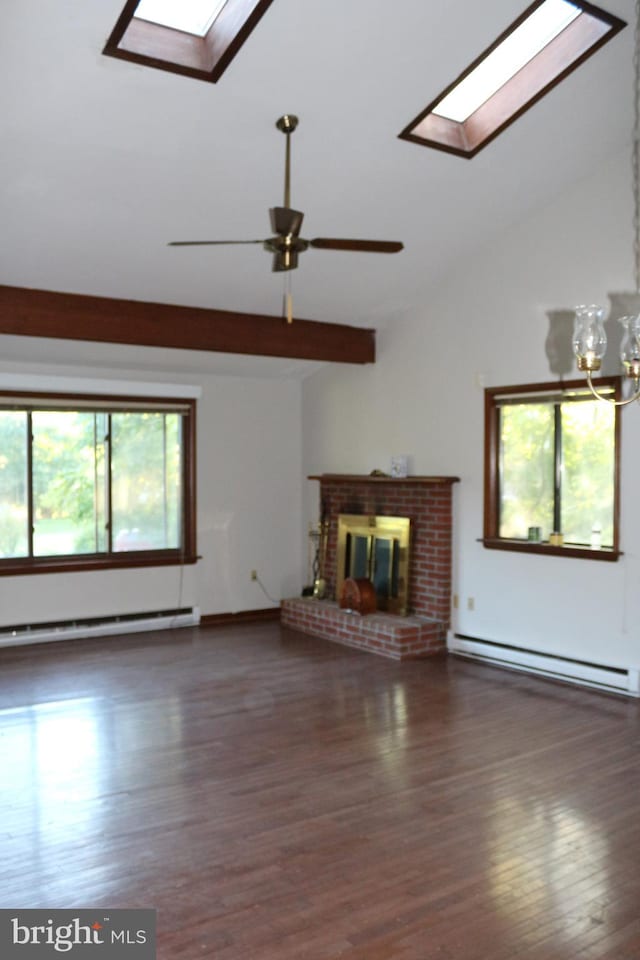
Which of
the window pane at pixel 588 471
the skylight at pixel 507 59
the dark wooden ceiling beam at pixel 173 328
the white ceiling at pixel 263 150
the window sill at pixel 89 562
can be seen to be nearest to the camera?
the white ceiling at pixel 263 150

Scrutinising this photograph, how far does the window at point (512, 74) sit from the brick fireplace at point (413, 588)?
2.61 m

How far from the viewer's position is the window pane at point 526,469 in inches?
230

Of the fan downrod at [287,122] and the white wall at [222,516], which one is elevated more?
the fan downrod at [287,122]

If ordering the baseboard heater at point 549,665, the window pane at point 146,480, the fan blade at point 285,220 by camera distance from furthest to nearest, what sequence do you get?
the window pane at point 146,480, the baseboard heater at point 549,665, the fan blade at point 285,220

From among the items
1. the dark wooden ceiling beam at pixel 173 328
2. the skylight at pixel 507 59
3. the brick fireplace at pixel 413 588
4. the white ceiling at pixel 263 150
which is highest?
the skylight at pixel 507 59

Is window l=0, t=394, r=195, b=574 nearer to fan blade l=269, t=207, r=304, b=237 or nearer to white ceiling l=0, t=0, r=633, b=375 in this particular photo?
white ceiling l=0, t=0, r=633, b=375

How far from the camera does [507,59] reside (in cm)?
473

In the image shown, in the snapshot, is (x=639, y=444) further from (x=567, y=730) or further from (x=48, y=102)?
(x=48, y=102)

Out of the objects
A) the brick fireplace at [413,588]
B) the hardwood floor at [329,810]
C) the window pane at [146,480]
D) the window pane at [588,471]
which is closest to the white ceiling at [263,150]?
the window pane at [146,480]

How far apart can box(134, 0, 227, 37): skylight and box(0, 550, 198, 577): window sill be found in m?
4.40

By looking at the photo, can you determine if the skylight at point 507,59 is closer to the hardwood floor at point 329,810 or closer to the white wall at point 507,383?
the white wall at point 507,383

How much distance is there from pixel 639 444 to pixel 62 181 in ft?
12.5

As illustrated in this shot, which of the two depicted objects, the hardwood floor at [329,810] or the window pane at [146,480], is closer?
the hardwood floor at [329,810]

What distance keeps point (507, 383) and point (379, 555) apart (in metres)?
1.93
